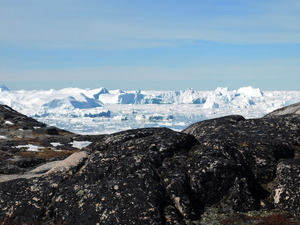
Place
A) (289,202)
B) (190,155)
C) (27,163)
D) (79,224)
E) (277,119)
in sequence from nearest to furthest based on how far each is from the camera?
(79,224)
(289,202)
(190,155)
(277,119)
(27,163)

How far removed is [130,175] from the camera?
21109mm

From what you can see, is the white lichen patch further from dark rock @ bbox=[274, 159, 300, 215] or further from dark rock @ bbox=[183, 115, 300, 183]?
dark rock @ bbox=[183, 115, 300, 183]

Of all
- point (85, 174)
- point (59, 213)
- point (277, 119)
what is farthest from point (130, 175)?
point (277, 119)

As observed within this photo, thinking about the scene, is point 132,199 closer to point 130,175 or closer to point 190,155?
point 130,175

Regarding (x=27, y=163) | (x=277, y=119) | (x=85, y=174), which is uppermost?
(x=277, y=119)

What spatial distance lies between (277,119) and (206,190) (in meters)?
12.4

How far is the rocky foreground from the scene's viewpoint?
19.3 m

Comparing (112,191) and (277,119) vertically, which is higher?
(277,119)

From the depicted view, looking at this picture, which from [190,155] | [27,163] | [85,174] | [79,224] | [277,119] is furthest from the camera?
[27,163]

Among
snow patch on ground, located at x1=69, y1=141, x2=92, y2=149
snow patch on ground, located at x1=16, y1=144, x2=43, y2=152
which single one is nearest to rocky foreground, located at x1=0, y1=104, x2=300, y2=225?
snow patch on ground, located at x1=16, y1=144, x2=43, y2=152

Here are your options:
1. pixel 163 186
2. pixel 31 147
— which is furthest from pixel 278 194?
pixel 31 147

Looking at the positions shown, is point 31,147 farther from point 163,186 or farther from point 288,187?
point 288,187

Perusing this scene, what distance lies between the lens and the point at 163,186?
67.7ft

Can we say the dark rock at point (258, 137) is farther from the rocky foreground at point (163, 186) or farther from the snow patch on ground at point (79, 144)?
the snow patch on ground at point (79, 144)
